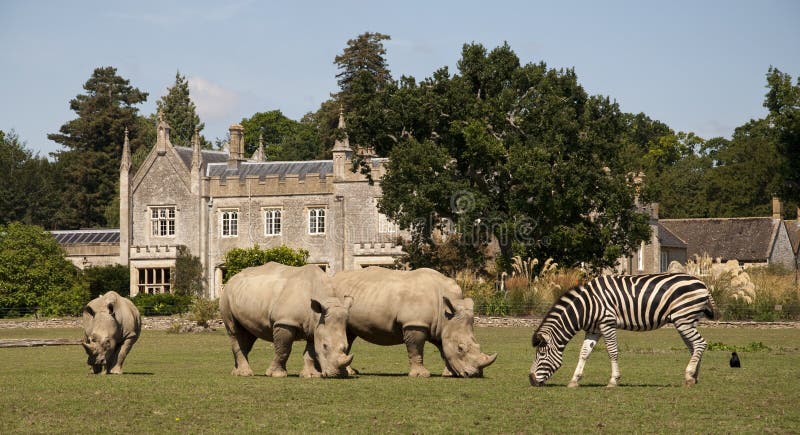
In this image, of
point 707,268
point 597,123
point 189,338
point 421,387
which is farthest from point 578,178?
point 421,387

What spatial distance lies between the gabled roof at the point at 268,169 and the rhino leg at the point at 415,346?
47.7m

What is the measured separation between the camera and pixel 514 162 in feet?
152

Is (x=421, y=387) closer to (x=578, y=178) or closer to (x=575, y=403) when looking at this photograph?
(x=575, y=403)

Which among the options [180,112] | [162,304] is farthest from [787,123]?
[180,112]

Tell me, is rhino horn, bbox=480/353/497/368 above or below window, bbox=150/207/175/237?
below

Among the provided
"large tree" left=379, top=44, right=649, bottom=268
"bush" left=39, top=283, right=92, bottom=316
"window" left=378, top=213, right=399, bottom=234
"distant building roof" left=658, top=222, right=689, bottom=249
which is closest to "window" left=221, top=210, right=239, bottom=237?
"window" left=378, top=213, right=399, bottom=234

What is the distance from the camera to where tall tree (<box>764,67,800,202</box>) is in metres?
50.2

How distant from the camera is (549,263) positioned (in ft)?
159

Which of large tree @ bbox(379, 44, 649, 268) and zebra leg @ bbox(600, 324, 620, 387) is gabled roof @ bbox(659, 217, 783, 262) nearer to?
large tree @ bbox(379, 44, 649, 268)

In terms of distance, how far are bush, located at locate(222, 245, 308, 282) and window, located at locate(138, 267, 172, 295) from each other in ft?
15.4

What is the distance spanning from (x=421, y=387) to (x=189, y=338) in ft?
63.5

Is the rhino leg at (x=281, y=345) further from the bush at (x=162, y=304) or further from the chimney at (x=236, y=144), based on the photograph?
the chimney at (x=236, y=144)

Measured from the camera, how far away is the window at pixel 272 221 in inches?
2621

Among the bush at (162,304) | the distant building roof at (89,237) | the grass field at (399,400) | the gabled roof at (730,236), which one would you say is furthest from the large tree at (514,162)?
the gabled roof at (730,236)
